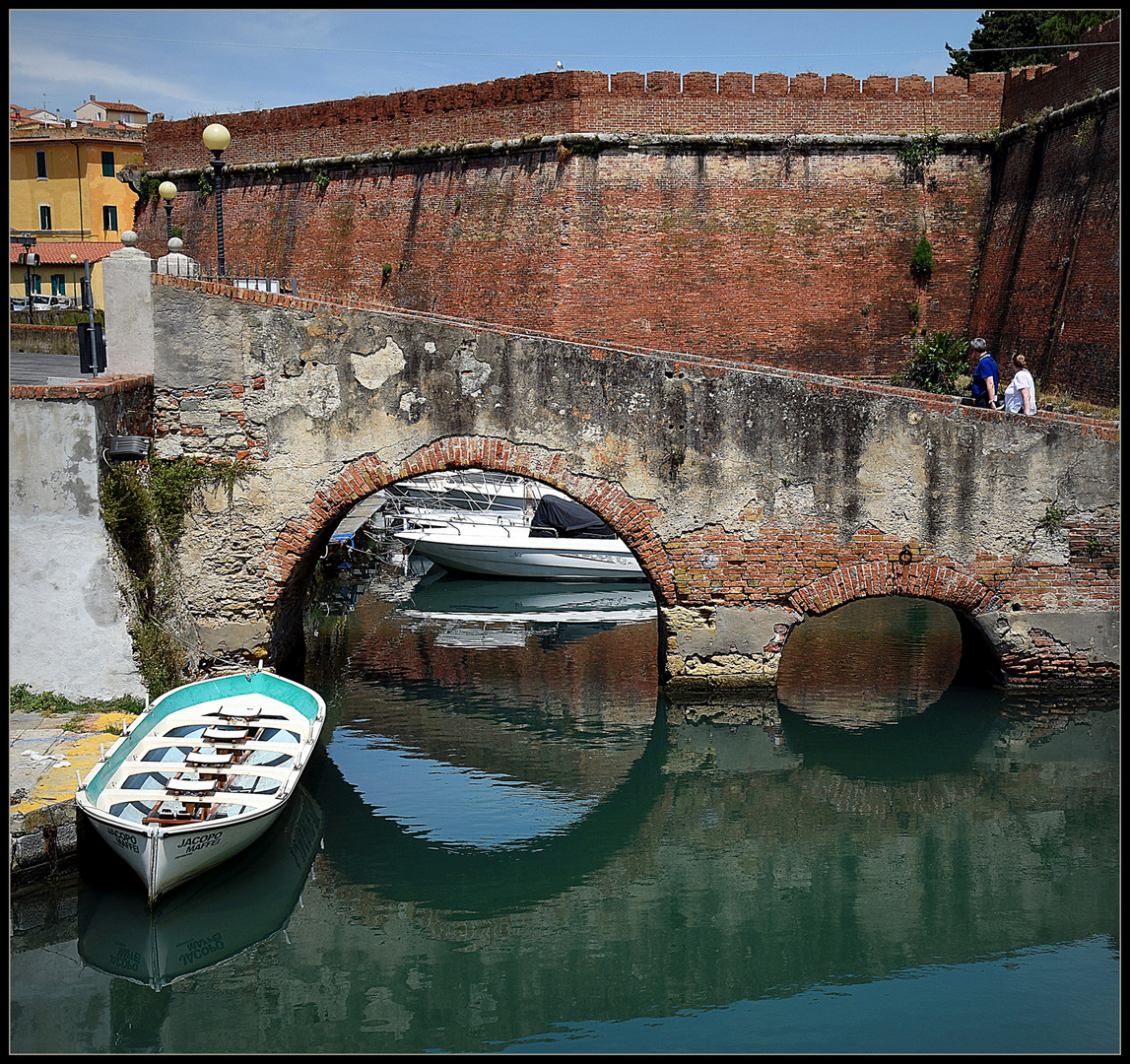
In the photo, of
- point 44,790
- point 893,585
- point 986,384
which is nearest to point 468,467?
point 893,585

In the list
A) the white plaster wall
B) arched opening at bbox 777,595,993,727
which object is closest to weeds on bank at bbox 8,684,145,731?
the white plaster wall

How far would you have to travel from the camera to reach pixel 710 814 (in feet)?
30.8

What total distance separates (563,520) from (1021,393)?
8962mm

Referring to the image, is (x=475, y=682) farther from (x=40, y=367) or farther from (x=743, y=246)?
(x=743, y=246)

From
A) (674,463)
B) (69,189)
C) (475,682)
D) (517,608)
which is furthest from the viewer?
(69,189)

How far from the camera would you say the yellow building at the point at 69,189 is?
41.8 m

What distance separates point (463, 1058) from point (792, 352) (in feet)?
50.4

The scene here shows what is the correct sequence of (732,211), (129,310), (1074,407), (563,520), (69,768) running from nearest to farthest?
(69,768), (129,310), (1074,407), (563,520), (732,211)

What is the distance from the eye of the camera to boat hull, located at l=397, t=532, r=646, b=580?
18750 mm

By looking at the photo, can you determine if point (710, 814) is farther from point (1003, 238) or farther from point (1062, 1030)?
point (1003, 238)

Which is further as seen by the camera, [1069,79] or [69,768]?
[1069,79]

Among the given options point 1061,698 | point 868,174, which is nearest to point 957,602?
point 1061,698

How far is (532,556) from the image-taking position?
18.8 m

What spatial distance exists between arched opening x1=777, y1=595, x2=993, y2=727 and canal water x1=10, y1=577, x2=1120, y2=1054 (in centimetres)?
8
